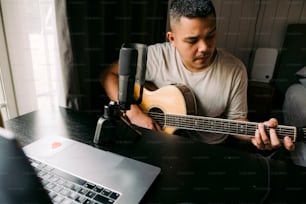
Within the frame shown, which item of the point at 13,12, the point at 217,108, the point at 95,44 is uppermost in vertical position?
the point at 13,12

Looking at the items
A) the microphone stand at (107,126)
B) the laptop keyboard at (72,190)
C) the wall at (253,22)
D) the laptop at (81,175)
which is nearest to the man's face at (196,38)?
the microphone stand at (107,126)

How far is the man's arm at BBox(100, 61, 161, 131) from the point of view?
93 centimetres

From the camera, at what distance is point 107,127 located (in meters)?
0.61

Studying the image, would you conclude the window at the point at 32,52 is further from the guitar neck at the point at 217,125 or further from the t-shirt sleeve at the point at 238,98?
the t-shirt sleeve at the point at 238,98

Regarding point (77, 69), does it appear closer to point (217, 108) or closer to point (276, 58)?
point (217, 108)

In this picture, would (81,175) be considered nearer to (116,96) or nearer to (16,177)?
(16,177)

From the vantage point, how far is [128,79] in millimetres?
588

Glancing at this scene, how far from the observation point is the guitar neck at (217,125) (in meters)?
0.78

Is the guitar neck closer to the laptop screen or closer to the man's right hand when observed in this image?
the man's right hand

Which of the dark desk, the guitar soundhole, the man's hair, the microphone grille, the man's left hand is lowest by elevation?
the guitar soundhole

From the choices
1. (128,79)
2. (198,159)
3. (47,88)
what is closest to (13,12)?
(47,88)

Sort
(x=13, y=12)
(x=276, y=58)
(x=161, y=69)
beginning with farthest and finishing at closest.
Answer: (x=276, y=58) < (x=161, y=69) < (x=13, y=12)

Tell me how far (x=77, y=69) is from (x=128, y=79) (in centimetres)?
45

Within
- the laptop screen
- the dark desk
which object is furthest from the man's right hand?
the laptop screen
